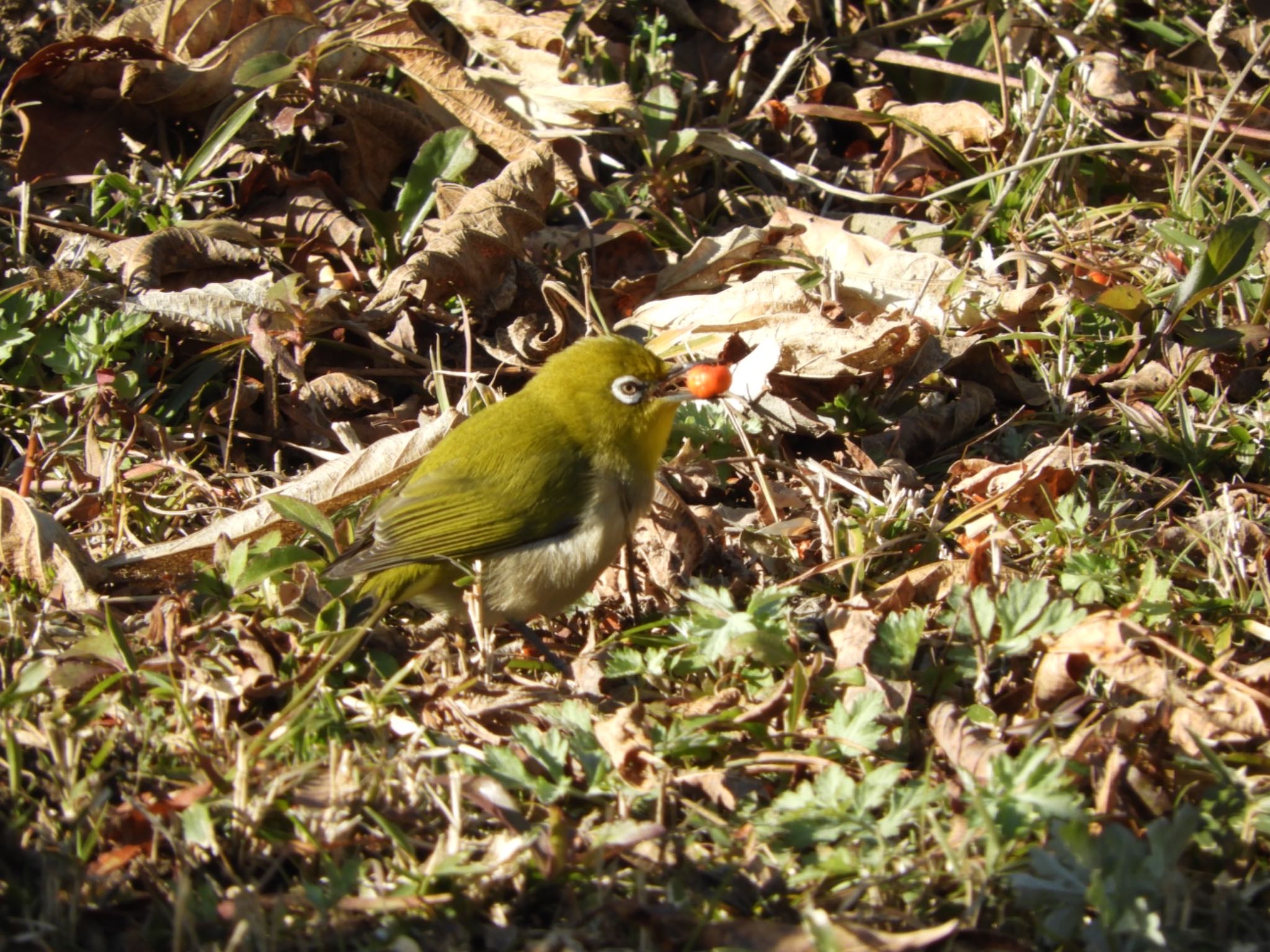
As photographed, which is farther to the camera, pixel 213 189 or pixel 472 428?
pixel 213 189

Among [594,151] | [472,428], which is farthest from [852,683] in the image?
[594,151]

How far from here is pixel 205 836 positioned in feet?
8.32

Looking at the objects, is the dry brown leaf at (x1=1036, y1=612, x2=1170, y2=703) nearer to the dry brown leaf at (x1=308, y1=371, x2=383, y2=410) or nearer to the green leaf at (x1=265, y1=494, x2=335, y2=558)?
the green leaf at (x1=265, y1=494, x2=335, y2=558)

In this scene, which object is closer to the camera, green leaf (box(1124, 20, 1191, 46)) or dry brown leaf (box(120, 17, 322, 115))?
dry brown leaf (box(120, 17, 322, 115))

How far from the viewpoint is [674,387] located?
4121 mm

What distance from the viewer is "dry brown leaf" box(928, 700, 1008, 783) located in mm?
2814

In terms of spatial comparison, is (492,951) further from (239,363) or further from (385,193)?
(385,193)

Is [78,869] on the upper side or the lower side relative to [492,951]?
upper

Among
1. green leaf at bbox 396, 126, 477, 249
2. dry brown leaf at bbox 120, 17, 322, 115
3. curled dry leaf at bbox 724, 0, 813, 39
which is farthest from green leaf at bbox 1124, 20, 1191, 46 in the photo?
dry brown leaf at bbox 120, 17, 322, 115

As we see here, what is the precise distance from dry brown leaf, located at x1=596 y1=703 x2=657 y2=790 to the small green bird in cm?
73

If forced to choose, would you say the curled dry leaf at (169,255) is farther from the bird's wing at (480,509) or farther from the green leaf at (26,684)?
the green leaf at (26,684)

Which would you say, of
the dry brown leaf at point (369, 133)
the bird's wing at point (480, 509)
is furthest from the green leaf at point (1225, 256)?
the dry brown leaf at point (369, 133)

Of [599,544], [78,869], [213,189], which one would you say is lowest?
[599,544]

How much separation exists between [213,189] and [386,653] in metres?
2.81
